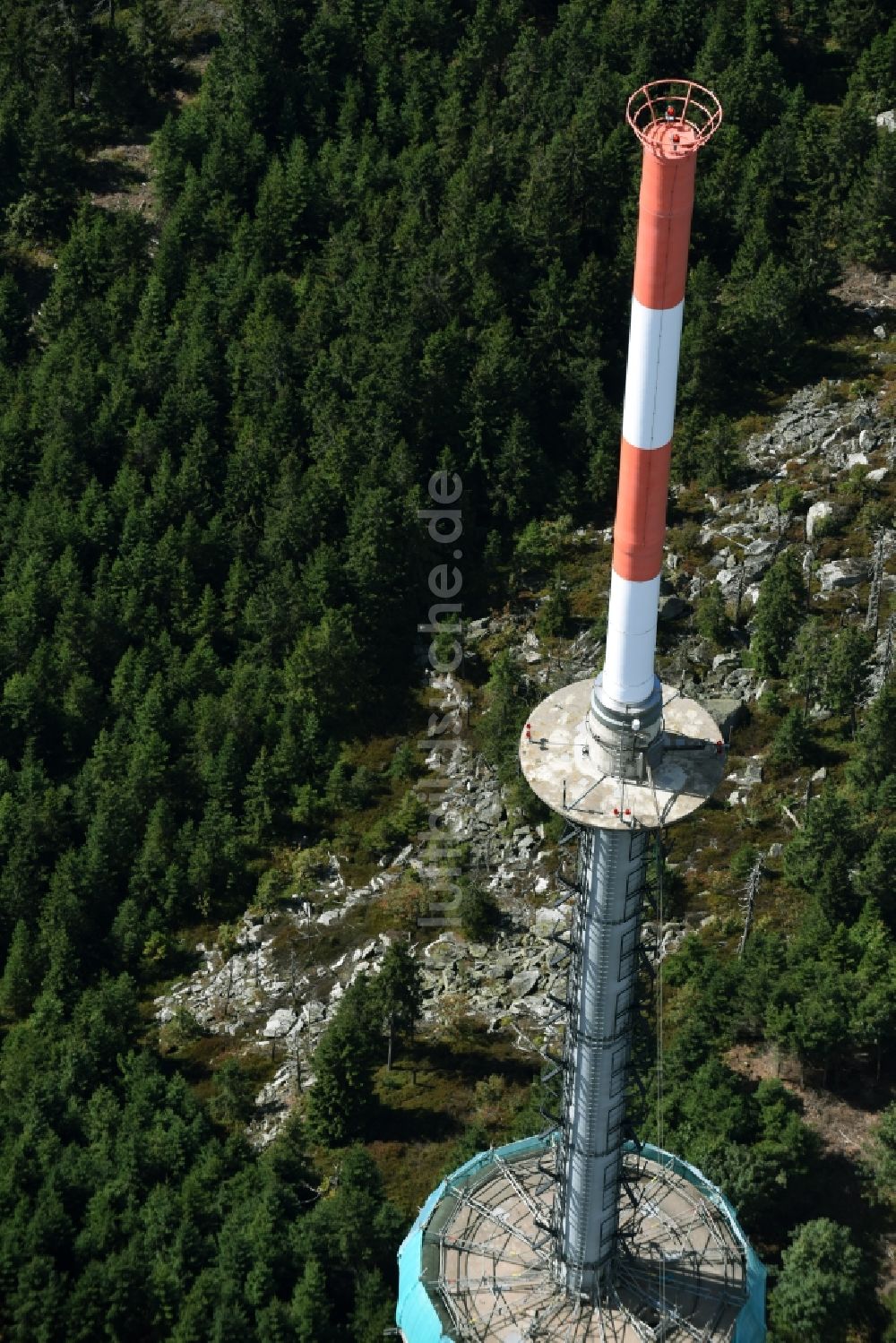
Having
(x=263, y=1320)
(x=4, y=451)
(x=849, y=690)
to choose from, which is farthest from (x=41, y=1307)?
(x=4, y=451)

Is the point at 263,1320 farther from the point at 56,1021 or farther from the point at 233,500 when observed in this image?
the point at 233,500

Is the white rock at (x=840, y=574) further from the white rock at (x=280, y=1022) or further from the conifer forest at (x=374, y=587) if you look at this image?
the white rock at (x=280, y=1022)

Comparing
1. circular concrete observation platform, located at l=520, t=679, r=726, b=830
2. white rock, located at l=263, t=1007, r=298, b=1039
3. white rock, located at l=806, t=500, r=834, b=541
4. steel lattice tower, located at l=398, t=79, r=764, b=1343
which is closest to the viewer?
steel lattice tower, located at l=398, t=79, r=764, b=1343

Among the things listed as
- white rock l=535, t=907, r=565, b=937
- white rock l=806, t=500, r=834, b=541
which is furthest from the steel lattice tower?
white rock l=806, t=500, r=834, b=541

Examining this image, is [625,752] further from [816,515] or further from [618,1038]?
[816,515]

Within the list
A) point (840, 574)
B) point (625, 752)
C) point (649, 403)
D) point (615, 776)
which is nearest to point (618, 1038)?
point (615, 776)

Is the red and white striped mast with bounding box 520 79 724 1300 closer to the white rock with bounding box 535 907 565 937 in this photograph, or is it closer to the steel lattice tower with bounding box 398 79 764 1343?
the steel lattice tower with bounding box 398 79 764 1343
